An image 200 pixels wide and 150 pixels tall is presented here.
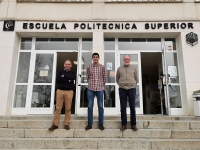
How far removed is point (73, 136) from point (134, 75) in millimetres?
2122

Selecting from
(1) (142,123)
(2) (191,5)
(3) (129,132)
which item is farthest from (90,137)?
(2) (191,5)

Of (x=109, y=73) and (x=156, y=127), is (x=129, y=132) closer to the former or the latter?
(x=156, y=127)

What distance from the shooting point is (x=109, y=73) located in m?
7.62

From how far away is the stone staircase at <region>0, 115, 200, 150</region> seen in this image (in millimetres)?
4070

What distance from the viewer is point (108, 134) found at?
450cm

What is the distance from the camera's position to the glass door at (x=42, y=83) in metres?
7.38

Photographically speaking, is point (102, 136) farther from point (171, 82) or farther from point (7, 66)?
point (7, 66)

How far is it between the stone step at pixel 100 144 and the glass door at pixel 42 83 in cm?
319

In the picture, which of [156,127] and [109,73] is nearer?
[156,127]

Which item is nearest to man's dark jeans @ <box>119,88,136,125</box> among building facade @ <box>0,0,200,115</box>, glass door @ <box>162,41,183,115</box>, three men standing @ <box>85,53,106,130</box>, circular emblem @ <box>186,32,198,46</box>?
three men standing @ <box>85,53,106,130</box>

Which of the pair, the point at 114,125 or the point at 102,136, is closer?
the point at 102,136

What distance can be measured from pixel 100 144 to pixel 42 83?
14.3 ft

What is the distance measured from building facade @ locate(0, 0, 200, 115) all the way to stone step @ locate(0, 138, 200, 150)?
3062 mm

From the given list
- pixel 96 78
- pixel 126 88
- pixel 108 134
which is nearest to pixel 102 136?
pixel 108 134
